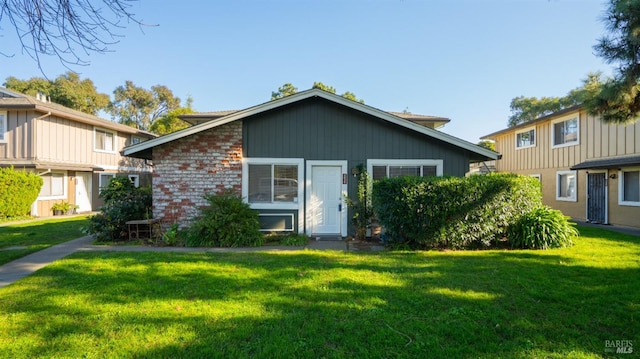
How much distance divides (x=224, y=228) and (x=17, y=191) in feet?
42.2

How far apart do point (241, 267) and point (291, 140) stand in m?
4.65

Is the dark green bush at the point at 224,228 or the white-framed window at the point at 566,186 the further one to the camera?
the white-framed window at the point at 566,186

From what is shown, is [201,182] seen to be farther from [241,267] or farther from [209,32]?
[209,32]

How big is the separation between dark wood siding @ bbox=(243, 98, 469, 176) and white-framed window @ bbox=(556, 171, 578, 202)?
30.0ft

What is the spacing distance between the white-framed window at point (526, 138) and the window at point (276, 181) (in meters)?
15.2

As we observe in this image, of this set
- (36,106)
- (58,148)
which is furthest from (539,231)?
(58,148)

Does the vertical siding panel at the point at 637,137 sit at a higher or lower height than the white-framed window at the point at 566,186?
higher

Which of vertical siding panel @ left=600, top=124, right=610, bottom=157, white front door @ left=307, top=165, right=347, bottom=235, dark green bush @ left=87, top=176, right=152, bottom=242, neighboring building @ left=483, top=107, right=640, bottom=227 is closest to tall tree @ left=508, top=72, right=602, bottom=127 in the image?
neighboring building @ left=483, top=107, right=640, bottom=227

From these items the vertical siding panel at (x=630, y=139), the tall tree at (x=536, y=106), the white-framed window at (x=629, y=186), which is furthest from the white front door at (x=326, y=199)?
the tall tree at (x=536, y=106)

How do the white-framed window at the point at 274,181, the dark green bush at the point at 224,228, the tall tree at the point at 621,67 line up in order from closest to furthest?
the tall tree at the point at 621,67 → the dark green bush at the point at 224,228 → the white-framed window at the point at 274,181

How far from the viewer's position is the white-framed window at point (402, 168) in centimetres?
950

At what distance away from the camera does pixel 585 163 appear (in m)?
13.3

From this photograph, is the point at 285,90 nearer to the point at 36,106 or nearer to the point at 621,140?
the point at 36,106

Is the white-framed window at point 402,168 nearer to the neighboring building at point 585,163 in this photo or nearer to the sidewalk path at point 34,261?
the neighboring building at point 585,163
